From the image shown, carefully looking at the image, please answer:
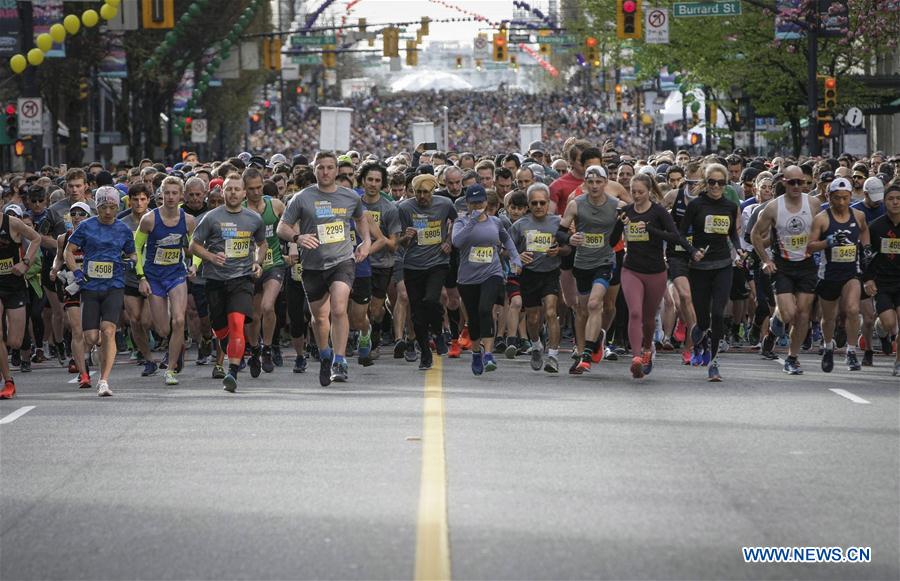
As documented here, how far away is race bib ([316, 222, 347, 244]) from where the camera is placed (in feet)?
51.4

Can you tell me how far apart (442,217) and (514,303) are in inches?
49.3

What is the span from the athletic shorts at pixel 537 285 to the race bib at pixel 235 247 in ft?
9.12

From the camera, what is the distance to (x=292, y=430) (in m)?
12.7

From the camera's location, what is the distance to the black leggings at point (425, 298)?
17203mm

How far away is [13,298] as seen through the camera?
18016 millimetres

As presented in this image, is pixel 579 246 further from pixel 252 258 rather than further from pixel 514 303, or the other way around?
pixel 252 258

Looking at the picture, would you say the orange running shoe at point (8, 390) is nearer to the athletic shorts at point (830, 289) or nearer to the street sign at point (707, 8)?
the athletic shorts at point (830, 289)

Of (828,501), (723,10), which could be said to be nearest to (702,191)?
(828,501)

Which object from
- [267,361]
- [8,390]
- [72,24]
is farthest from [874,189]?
[72,24]

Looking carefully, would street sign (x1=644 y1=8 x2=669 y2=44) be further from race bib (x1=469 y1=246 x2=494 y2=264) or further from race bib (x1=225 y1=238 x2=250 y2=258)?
race bib (x1=225 y1=238 x2=250 y2=258)

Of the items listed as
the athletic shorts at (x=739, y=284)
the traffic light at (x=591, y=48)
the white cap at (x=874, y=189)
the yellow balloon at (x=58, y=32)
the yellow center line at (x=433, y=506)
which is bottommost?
the yellow center line at (x=433, y=506)

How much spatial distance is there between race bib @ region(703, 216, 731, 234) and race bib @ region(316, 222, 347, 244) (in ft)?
10.4

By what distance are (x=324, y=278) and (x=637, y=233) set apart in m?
2.68

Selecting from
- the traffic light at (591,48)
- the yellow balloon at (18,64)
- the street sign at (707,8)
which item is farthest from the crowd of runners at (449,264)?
the traffic light at (591,48)
